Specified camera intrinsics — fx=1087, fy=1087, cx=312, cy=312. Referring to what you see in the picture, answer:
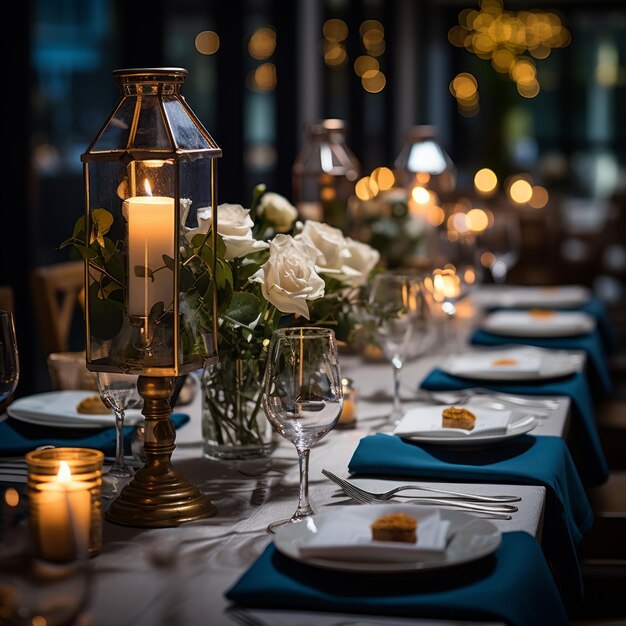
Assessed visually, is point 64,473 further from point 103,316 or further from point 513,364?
point 513,364

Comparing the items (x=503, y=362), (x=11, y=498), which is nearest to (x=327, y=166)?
(x=503, y=362)

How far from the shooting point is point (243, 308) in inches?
60.9

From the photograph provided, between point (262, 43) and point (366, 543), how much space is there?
5.35 metres

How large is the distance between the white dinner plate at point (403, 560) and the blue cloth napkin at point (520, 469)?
28cm

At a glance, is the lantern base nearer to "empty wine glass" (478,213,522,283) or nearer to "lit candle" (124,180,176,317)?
"lit candle" (124,180,176,317)

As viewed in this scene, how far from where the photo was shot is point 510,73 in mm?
12289

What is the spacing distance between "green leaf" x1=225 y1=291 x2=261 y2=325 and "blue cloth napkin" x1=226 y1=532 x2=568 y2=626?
0.47 meters

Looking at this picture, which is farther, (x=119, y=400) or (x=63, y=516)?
(x=119, y=400)

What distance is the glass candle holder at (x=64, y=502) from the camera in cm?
95

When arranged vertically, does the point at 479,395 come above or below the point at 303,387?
below

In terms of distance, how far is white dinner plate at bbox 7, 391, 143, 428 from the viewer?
1.75 m

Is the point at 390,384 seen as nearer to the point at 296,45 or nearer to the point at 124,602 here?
the point at 124,602

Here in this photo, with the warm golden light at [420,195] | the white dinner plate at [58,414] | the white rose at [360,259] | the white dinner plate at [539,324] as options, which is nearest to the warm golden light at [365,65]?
the warm golden light at [420,195]

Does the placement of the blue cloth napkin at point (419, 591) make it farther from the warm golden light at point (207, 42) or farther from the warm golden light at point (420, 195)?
the warm golden light at point (207, 42)
